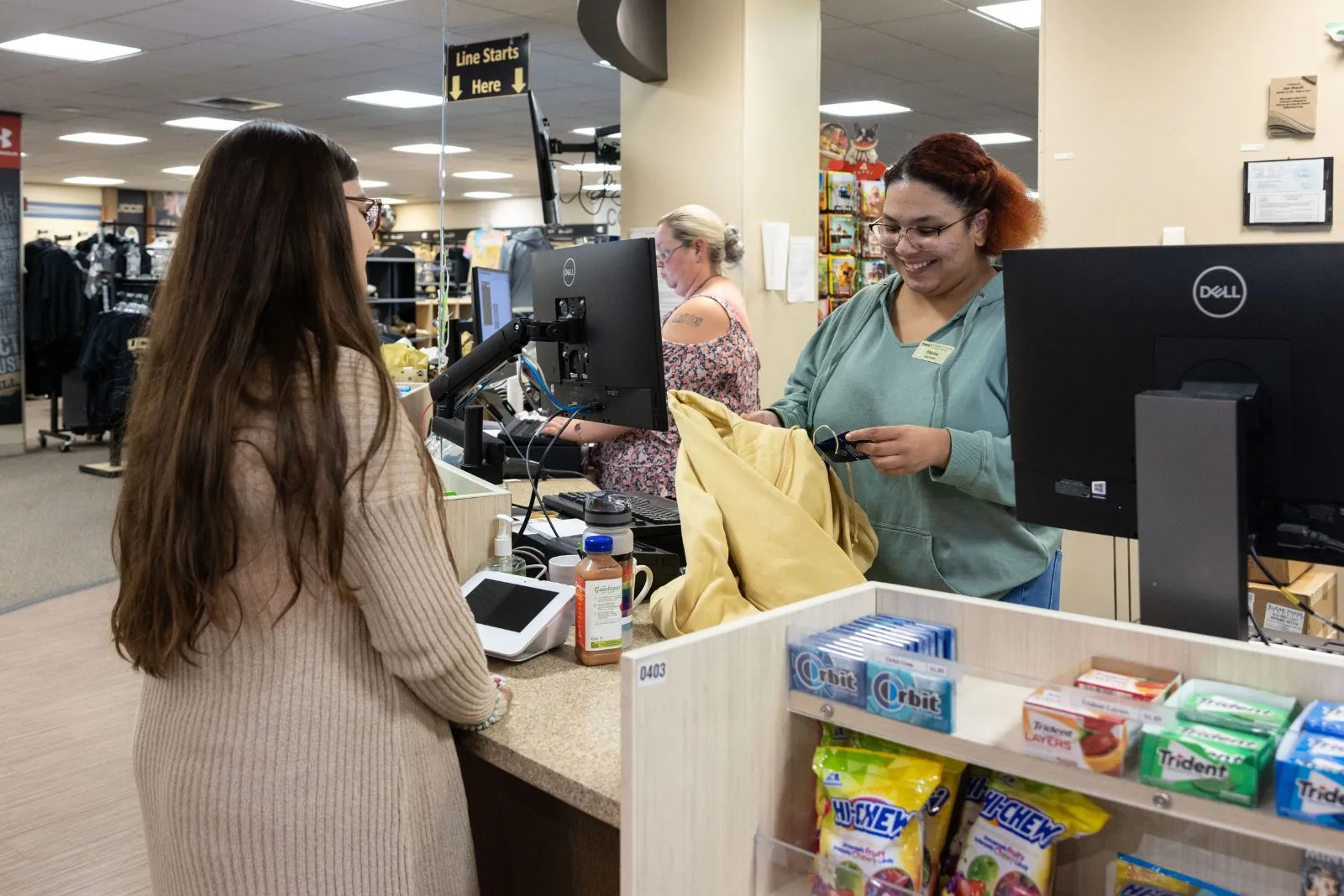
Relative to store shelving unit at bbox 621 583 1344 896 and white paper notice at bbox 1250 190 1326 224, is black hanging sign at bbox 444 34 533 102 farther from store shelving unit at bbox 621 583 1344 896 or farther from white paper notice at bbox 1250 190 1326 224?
store shelving unit at bbox 621 583 1344 896

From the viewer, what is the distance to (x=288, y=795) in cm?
124

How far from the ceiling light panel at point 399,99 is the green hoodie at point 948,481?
8.27 m

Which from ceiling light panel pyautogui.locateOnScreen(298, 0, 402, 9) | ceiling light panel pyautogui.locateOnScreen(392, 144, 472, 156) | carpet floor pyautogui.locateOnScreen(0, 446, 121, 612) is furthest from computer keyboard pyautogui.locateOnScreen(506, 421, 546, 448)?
ceiling light panel pyautogui.locateOnScreen(392, 144, 472, 156)

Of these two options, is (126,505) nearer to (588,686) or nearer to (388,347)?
(588,686)

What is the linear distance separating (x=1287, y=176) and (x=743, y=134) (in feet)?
7.35

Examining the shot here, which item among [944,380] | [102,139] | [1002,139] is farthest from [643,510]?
[102,139]

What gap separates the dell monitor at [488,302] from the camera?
436 cm

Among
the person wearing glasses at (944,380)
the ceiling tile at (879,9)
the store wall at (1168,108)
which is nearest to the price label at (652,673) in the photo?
the person wearing glasses at (944,380)

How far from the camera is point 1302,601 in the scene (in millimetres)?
2908

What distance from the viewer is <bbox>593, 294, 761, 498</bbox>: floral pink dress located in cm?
289

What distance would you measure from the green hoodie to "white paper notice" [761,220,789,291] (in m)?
3.18

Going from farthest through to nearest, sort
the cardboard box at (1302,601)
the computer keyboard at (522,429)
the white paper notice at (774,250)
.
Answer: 1. the white paper notice at (774,250)
2. the computer keyboard at (522,429)
3. the cardboard box at (1302,601)

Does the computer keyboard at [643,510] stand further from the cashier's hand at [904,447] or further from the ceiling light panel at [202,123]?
the ceiling light panel at [202,123]

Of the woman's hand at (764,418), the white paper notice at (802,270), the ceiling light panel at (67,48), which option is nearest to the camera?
the woman's hand at (764,418)
